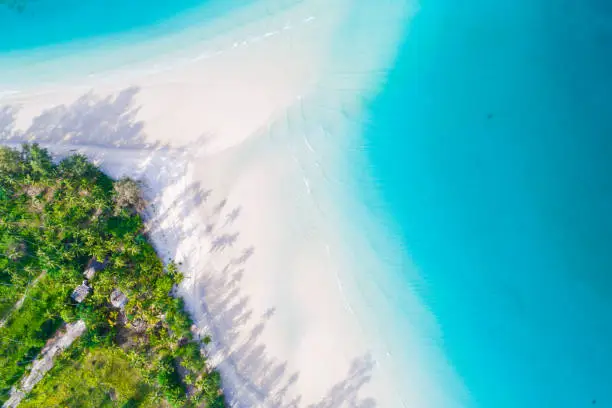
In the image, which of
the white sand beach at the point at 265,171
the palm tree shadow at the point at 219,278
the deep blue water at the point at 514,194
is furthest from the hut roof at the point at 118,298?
the deep blue water at the point at 514,194

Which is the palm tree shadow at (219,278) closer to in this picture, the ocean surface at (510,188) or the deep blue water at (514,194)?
the deep blue water at (514,194)

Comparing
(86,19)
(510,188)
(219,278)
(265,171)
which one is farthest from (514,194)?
(86,19)

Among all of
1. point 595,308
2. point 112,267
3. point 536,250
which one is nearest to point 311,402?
point 112,267

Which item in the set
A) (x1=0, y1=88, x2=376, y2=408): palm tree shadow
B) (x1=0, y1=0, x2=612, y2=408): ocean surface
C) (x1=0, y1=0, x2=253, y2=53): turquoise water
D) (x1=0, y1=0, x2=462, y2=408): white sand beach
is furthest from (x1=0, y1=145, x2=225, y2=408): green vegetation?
(x1=0, y1=0, x2=612, y2=408): ocean surface

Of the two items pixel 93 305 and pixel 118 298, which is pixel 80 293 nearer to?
pixel 93 305

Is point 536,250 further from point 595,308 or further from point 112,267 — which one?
Answer: point 112,267

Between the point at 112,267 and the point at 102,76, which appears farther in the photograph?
the point at 102,76

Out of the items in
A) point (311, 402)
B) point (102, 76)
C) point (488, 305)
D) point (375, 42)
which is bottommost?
point (311, 402)
